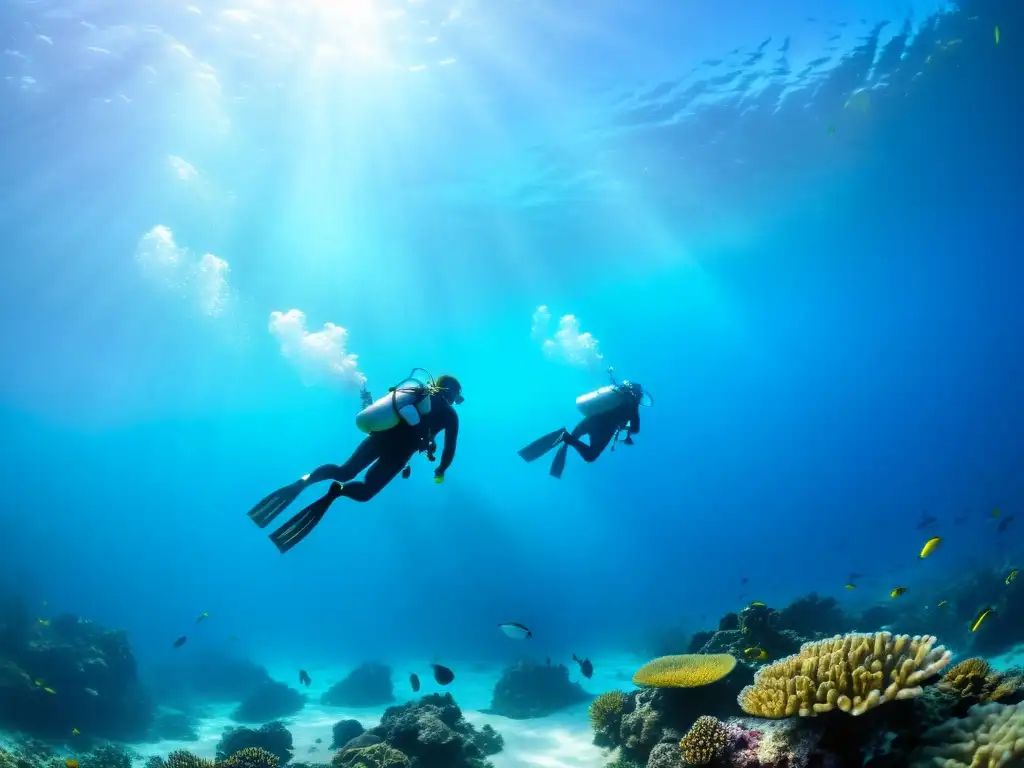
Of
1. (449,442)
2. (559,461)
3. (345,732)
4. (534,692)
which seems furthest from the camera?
(534,692)

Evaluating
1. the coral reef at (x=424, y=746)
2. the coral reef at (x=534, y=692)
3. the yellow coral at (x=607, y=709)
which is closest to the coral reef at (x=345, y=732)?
the coral reef at (x=534, y=692)

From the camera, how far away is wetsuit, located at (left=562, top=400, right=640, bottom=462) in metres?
11.0

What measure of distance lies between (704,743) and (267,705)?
2309cm

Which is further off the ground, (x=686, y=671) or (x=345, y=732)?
(x=345, y=732)

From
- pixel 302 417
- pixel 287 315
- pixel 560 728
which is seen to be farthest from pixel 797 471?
pixel 560 728

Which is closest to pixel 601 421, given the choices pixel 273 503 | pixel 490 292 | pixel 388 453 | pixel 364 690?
pixel 388 453

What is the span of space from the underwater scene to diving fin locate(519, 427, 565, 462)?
80mm

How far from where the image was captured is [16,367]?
46406 millimetres

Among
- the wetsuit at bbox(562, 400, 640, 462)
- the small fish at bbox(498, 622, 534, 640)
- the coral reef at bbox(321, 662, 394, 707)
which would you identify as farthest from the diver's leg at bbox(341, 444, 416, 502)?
the coral reef at bbox(321, 662, 394, 707)

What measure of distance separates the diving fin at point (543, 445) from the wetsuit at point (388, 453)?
3.94 m

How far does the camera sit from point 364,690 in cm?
2364

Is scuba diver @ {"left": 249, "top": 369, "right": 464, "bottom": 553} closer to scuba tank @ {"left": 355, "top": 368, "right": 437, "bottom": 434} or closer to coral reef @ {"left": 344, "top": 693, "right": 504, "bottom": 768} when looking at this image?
scuba tank @ {"left": 355, "top": 368, "right": 437, "bottom": 434}

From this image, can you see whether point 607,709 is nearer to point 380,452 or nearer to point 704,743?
point 704,743

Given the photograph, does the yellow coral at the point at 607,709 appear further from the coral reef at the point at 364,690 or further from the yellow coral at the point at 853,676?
the coral reef at the point at 364,690
